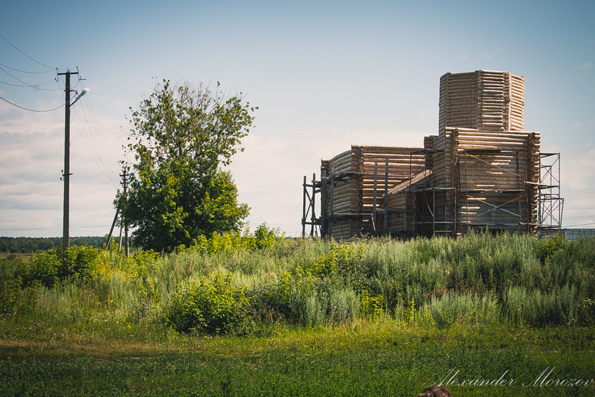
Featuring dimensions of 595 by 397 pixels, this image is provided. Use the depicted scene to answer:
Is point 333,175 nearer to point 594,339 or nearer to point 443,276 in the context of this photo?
point 443,276

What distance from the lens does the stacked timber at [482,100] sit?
35750 mm

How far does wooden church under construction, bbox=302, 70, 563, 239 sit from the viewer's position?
30.1m

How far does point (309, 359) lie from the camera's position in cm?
963

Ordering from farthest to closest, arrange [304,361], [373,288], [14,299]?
[14,299]
[373,288]
[304,361]

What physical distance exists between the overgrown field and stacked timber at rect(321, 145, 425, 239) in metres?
11.2

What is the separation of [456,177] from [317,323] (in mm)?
19139

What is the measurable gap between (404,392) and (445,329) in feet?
18.6

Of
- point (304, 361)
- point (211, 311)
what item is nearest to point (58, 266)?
point (211, 311)

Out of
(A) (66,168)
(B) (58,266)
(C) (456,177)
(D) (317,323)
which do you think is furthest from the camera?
(C) (456,177)

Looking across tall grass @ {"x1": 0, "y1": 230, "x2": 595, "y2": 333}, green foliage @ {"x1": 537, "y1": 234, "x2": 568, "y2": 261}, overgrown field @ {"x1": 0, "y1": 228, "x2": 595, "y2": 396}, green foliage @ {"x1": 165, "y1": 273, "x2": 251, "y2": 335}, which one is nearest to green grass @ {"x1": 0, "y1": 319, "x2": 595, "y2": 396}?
overgrown field @ {"x1": 0, "y1": 228, "x2": 595, "y2": 396}

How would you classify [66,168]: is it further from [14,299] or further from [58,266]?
[14,299]

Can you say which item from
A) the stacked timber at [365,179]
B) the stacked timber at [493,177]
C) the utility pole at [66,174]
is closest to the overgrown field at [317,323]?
the utility pole at [66,174]

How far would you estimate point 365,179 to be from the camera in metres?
33.9

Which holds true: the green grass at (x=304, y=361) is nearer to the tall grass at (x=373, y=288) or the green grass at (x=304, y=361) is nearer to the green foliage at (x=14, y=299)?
the tall grass at (x=373, y=288)
